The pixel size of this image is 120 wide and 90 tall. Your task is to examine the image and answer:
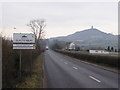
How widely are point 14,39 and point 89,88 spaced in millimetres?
5441

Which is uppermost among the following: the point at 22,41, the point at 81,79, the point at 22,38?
the point at 22,38

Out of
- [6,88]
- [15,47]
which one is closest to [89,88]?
[6,88]

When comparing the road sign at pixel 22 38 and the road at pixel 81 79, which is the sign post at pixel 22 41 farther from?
the road at pixel 81 79

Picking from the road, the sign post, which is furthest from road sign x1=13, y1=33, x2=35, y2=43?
the road

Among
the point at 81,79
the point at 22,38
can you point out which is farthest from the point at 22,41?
the point at 81,79

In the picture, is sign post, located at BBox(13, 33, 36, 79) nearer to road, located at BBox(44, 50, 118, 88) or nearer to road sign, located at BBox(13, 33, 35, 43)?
road sign, located at BBox(13, 33, 35, 43)

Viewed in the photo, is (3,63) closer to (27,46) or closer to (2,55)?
(2,55)

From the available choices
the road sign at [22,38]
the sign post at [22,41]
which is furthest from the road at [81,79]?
the road sign at [22,38]

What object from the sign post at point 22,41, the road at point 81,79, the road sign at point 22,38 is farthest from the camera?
the road sign at point 22,38

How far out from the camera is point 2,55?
991 centimetres

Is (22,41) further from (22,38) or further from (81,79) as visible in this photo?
(81,79)

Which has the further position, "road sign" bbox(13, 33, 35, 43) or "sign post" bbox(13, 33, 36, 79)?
"road sign" bbox(13, 33, 35, 43)

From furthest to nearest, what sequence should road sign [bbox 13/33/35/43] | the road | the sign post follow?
road sign [bbox 13/33/35/43] → the sign post → the road

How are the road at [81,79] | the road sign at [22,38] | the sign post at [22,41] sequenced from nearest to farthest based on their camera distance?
the road at [81,79] → the sign post at [22,41] → the road sign at [22,38]
